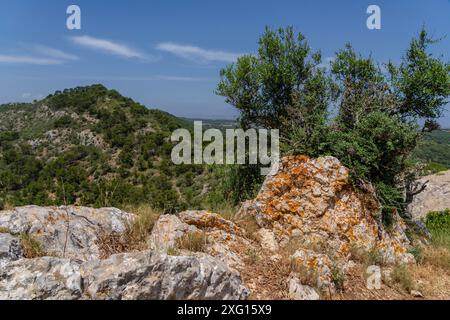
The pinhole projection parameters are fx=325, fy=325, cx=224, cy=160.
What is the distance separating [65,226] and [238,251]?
2.98 m

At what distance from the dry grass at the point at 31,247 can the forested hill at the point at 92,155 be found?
19.3 metres

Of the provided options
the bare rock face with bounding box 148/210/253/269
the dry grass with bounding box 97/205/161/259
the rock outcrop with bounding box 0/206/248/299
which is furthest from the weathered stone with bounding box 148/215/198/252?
the rock outcrop with bounding box 0/206/248/299

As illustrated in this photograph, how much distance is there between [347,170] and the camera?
23.6ft

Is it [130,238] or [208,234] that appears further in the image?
[208,234]

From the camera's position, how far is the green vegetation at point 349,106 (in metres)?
7.67

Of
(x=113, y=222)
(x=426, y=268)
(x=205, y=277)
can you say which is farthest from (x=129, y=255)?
(x=426, y=268)

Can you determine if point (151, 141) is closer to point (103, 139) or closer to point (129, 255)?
point (103, 139)

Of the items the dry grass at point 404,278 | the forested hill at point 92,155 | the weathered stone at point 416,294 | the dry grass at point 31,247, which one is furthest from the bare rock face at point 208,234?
the forested hill at point 92,155

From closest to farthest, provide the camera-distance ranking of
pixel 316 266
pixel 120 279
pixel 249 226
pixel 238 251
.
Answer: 1. pixel 120 279
2. pixel 316 266
3. pixel 238 251
4. pixel 249 226

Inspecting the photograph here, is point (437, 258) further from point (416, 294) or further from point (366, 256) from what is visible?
point (366, 256)

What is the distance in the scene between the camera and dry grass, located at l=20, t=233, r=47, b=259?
4.40 m

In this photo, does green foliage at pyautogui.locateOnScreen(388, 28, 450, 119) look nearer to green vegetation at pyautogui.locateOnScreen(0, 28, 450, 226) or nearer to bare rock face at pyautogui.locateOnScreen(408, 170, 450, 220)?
green vegetation at pyautogui.locateOnScreen(0, 28, 450, 226)

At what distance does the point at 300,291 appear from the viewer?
474cm

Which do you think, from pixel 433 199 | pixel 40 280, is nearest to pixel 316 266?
pixel 40 280
